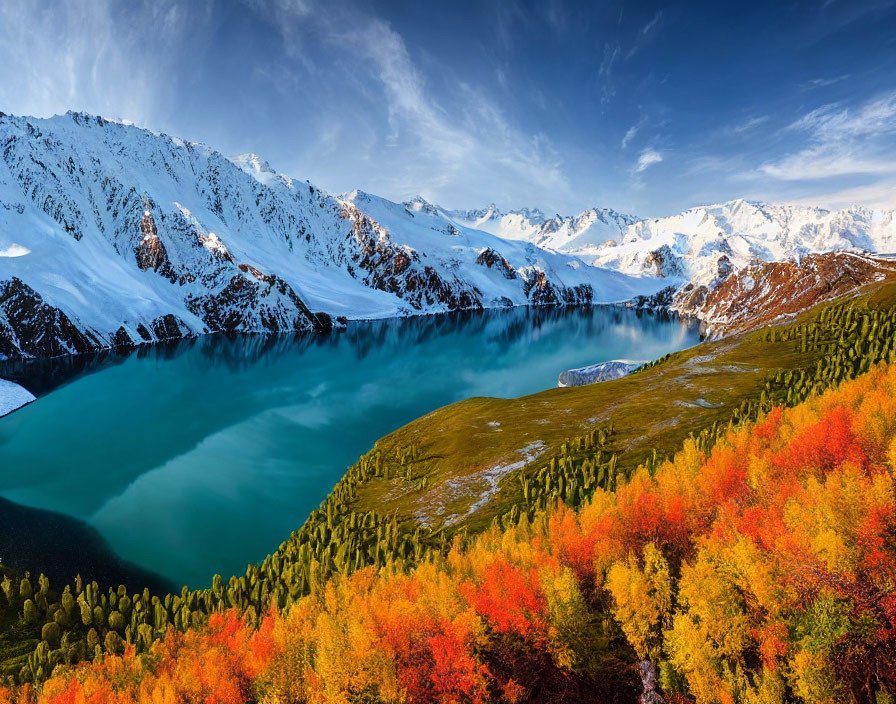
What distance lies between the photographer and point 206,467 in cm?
8038

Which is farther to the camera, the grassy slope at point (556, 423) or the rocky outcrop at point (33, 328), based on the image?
the rocky outcrop at point (33, 328)

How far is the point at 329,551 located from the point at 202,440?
2228 inches

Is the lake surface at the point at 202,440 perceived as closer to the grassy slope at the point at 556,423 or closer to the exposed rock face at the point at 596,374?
the exposed rock face at the point at 596,374

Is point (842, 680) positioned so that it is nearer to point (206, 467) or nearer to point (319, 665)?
point (319, 665)

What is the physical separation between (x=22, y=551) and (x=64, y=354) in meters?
161

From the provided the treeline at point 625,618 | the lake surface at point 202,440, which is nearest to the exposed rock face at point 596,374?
the lake surface at point 202,440

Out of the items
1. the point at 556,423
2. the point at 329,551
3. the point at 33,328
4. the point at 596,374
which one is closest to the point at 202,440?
the point at 329,551

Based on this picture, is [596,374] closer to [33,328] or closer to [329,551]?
[329,551]

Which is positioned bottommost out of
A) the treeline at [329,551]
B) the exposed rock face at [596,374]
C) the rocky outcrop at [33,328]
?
the treeline at [329,551]

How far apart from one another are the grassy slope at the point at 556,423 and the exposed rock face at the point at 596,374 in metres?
18.8

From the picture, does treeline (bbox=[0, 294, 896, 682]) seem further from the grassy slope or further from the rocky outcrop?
the rocky outcrop

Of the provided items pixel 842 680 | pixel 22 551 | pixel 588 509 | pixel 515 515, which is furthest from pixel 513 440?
pixel 22 551

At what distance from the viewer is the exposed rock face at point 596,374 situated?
420 feet

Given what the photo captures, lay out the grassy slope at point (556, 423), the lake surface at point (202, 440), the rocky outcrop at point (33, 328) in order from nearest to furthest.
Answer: the lake surface at point (202, 440), the grassy slope at point (556, 423), the rocky outcrop at point (33, 328)
